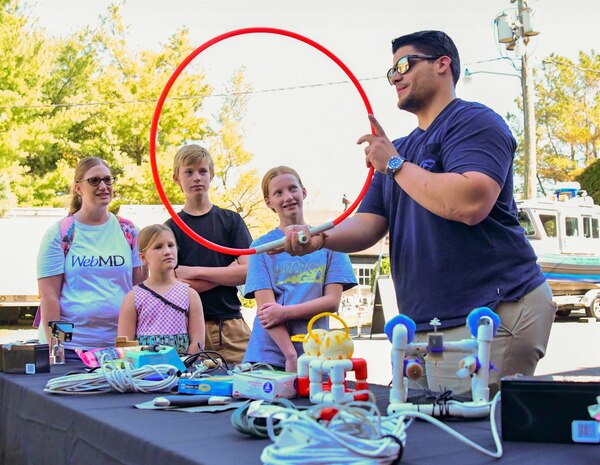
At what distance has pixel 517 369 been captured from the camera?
2582mm

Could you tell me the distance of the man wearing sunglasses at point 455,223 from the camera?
2.41 m

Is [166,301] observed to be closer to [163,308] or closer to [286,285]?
[163,308]

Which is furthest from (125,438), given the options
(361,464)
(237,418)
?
(361,464)

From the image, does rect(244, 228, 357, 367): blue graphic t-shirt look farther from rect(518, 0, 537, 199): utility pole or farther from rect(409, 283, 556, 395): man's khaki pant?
rect(518, 0, 537, 199): utility pole

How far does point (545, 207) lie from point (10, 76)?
13344 mm

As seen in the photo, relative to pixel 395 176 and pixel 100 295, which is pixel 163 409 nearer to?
pixel 395 176

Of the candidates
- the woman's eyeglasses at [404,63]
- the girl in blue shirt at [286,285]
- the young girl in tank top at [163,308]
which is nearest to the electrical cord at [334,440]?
the woman's eyeglasses at [404,63]

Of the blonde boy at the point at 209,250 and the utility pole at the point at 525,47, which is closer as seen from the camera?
the blonde boy at the point at 209,250

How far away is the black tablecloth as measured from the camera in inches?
61.7

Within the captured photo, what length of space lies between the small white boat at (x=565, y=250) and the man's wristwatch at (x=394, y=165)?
16.7 meters

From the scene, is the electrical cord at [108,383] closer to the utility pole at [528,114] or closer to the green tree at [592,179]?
the utility pole at [528,114]

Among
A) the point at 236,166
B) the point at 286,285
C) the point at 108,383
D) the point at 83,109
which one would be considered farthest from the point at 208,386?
the point at 83,109

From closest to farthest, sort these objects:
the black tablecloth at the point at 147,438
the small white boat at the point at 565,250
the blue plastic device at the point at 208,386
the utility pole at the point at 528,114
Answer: the black tablecloth at the point at 147,438
the blue plastic device at the point at 208,386
the utility pole at the point at 528,114
the small white boat at the point at 565,250

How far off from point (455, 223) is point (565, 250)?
1780cm
